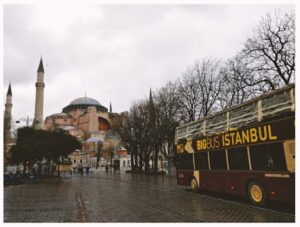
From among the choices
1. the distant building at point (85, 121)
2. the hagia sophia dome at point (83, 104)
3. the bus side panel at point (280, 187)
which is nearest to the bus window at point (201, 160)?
the bus side panel at point (280, 187)

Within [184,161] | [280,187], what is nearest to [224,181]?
[280,187]

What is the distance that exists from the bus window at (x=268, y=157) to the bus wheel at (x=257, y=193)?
68 cm

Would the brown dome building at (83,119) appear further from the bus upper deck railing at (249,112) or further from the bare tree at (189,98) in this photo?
the bus upper deck railing at (249,112)

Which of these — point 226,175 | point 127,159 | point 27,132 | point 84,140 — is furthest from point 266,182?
point 84,140

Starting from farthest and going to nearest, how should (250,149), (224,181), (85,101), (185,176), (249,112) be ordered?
1. (85,101)
2. (185,176)
3. (224,181)
4. (249,112)
5. (250,149)

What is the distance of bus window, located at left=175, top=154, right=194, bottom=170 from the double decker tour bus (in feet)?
0.39

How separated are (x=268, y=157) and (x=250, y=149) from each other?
1008 millimetres

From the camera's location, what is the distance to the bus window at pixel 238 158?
42.1 feet

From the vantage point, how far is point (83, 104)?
12269 cm

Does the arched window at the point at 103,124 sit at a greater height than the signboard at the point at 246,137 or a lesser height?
greater

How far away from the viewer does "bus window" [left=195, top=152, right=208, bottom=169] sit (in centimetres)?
1607

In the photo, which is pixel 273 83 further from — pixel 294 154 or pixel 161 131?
pixel 161 131

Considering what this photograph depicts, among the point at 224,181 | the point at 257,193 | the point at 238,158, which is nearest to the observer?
the point at 257,193

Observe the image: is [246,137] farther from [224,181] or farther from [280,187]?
[224,181]
